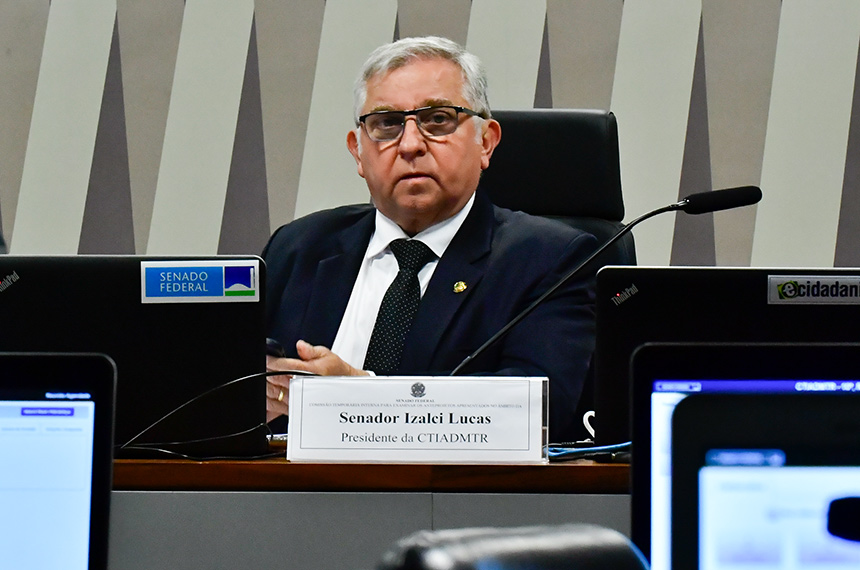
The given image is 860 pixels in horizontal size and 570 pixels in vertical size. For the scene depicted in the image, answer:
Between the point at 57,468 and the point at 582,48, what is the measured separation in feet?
8.40

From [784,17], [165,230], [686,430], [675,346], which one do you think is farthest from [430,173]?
[686,430]

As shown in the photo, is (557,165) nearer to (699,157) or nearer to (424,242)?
(424,242)

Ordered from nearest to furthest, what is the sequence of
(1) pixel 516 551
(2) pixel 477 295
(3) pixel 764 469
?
(1) pixel 516 551 < (3) pixel 764 469 < (2) pixel 477 295

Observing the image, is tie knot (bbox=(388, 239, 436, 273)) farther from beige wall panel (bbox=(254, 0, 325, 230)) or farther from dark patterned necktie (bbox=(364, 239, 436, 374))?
beige wall panel (bbox=(254, 0, 325, 230))

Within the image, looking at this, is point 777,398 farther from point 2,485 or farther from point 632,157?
point 632,157

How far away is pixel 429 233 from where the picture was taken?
214cm

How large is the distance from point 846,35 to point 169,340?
7.82 ft

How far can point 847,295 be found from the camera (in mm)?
1226

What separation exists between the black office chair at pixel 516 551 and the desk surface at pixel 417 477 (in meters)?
0.89

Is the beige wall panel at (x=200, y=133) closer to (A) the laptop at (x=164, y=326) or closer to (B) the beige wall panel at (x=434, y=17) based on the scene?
(B) the beige wall panel at (x=434, y=17)

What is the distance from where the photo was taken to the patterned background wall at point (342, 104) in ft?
9.65

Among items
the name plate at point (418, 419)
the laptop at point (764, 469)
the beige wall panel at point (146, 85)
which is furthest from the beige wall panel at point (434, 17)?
the laptop at point (764, 469)

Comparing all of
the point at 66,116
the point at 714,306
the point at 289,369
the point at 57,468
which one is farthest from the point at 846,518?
the point at 66,116

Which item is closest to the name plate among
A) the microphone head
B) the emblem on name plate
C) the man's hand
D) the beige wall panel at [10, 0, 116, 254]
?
the emblem on name plate
